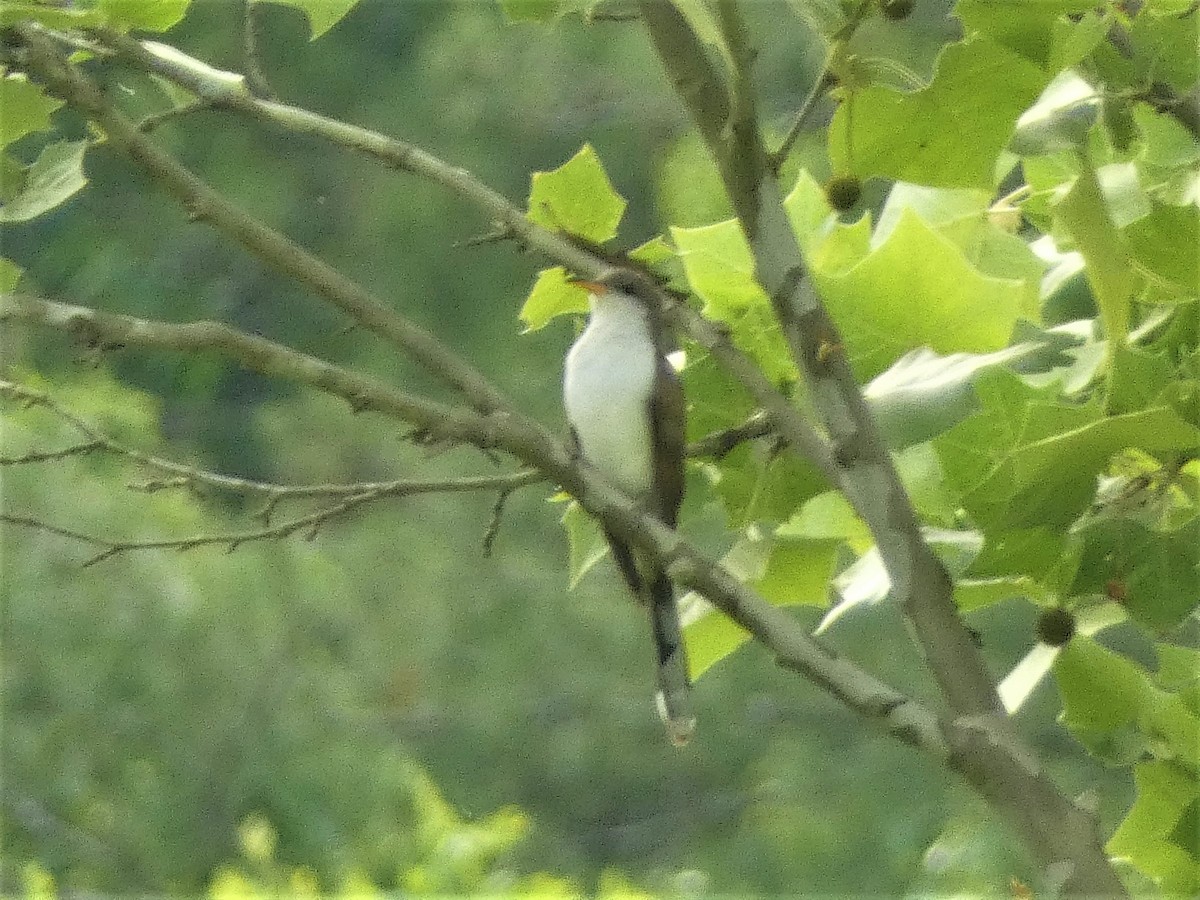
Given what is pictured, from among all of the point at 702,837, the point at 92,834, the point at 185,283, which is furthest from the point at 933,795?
the point at 185,283

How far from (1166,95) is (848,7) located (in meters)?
0.17

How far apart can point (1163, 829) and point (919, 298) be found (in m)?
0.28

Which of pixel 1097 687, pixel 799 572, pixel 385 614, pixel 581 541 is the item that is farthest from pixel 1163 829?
pixel 385 614

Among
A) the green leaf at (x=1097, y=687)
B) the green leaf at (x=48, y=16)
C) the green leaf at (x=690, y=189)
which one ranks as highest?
the green leaf at (x=48, y=16)

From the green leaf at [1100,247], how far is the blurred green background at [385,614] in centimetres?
145

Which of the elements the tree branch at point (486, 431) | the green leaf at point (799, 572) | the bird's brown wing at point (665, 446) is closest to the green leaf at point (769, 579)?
the green leaf at point (799, 572)

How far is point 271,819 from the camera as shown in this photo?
3.88 meters

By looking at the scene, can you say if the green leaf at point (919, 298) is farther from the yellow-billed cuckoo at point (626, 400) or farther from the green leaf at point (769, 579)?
the yellow-billed cuckoo at point (626, 400)

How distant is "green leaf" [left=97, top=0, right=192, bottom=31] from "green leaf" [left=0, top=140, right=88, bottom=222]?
0.07 m

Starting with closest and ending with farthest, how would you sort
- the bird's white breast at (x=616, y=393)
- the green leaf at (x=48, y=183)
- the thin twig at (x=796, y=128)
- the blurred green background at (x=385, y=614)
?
the thin twig at (x=796, y=128), the green leaf at (x=48, y=183), the bird's white breast at (x=616, y=393), the blurred green background at (x=385, y=614)

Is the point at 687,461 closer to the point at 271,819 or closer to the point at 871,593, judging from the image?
the point at 871,593

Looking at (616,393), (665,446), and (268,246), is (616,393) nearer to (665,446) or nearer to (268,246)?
(665,446)

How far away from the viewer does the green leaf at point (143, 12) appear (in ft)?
2.41

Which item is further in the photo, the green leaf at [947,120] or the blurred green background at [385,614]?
the blurred green background at [385,614]
